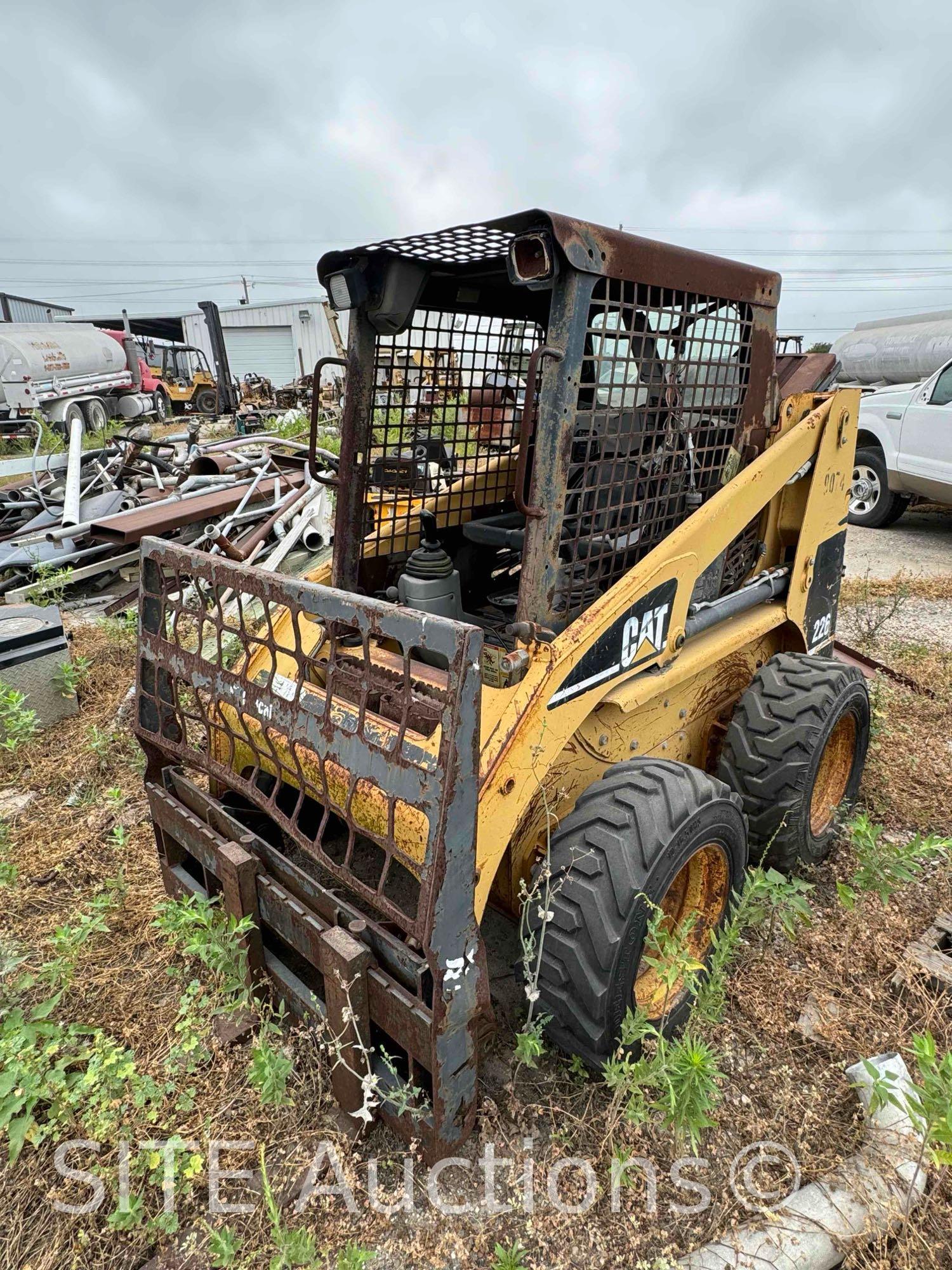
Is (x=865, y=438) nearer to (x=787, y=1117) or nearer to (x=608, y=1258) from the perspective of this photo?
(x=787, y=1117)

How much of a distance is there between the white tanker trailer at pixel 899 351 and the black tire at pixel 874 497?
414 cm

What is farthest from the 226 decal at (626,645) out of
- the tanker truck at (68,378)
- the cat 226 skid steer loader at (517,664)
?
the tanker truck at (68,378)

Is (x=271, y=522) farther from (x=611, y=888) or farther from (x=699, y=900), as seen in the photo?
(x=611, y=888)

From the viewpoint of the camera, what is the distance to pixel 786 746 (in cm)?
270

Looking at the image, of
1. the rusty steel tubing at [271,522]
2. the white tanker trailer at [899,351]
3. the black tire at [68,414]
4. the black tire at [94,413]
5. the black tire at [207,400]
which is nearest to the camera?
the rusty steel tubing at [271,522]

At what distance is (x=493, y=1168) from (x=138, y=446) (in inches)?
353

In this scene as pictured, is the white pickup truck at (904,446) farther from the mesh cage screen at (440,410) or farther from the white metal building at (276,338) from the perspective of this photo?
the white metal building at (276,338)

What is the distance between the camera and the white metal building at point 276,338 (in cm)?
3409

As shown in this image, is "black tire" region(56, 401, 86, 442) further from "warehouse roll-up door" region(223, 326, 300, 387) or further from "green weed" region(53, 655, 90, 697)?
"warehouse roll-up door" region(223, 326, 300, 387)

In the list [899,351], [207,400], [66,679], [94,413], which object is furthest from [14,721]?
[207,400]

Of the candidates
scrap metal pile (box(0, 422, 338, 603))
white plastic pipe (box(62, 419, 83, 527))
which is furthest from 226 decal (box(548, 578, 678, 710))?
white plastic pipe (box(62, 419, 83, 527))

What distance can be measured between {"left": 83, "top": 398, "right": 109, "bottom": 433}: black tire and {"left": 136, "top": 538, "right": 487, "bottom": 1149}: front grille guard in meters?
19.5

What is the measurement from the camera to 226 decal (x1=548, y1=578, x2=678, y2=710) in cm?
203

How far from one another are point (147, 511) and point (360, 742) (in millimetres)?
5943
